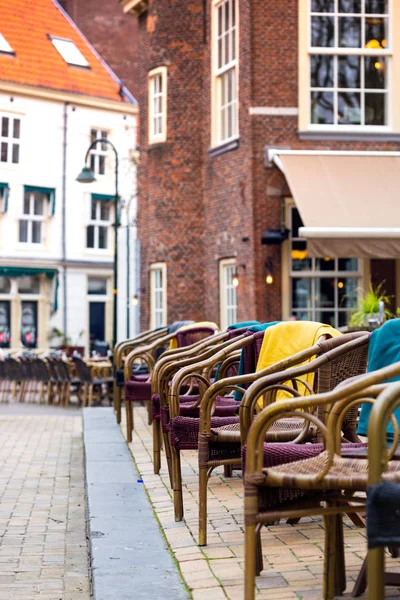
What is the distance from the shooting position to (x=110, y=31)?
111 feet

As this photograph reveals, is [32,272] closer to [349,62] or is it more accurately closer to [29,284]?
[29,284]

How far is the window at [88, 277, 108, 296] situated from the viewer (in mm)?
36062

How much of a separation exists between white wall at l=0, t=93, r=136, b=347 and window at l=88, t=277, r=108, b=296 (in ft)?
0.67

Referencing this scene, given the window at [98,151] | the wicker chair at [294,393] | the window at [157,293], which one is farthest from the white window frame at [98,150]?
the wicker chair at [294,393]

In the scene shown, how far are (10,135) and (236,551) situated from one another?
23.4m

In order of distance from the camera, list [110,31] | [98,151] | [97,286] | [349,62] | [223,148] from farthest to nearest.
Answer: [97,286]
[110,31]
[98,151]
[223,148]
[349,62]

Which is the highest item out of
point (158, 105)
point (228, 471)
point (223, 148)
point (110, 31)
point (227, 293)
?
point (110, 31)

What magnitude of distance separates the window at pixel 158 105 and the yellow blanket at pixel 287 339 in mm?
14881

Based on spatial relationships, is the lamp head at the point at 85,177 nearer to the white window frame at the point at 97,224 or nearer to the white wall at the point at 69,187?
the white wall at the point at 69,187

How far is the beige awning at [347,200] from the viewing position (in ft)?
47.2

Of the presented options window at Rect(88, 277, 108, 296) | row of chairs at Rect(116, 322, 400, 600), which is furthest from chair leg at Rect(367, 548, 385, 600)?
window at Rect(88, 277, 108, 296)

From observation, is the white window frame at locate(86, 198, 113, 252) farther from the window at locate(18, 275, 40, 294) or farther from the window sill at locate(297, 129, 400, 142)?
the window sill at locate(297, 129, 400, 142)

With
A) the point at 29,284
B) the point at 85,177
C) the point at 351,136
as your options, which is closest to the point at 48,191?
the point at 29,284

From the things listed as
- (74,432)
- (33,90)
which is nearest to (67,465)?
(74,432)
